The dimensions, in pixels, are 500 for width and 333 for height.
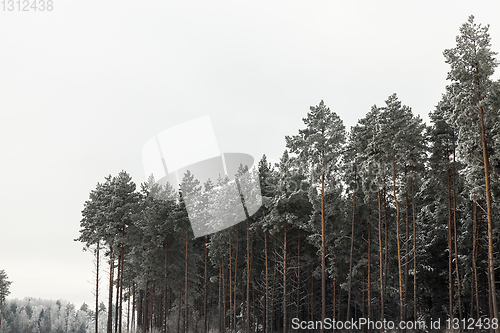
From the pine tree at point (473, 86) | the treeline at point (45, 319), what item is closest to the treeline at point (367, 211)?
the pine tree at point (473, 86)

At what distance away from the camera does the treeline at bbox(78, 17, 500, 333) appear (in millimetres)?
19531

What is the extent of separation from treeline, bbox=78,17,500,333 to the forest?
89 mm

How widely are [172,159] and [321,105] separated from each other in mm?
11588

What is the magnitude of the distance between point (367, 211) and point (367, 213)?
0.48 ft

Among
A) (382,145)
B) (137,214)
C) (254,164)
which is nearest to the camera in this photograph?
(382,145)

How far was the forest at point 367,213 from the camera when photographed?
19547 millimetres

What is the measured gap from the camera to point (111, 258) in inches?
1519

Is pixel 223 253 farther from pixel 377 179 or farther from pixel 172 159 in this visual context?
pixel 377 179

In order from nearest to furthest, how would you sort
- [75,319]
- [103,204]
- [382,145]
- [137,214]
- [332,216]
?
[382,145], [332,216], [137,214], [103,204], [75,319]

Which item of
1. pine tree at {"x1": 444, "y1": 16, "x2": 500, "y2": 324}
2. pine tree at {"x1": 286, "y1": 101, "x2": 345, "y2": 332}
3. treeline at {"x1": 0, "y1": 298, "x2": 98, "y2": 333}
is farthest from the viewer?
treeline at {"x1": 0, "y1": 298, "x2": 98, "y2": 333}

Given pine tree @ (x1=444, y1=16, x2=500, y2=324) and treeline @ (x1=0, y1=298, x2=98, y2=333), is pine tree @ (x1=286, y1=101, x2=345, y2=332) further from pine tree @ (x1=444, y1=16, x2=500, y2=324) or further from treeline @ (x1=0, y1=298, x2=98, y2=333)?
treeline @ (x1=0, y1=298, x2=98, y2=333)

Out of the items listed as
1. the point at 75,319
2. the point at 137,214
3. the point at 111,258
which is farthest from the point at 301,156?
the point at 75,319

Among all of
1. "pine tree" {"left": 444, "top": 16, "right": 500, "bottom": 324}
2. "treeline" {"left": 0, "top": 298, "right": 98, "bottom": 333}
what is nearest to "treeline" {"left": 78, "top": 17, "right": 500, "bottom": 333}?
"pine tree" {"left": 444, "top": 16, "right": 500, "bottom": 324}

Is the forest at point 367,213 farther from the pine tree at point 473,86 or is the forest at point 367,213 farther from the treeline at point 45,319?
the treeline at point 45,319
